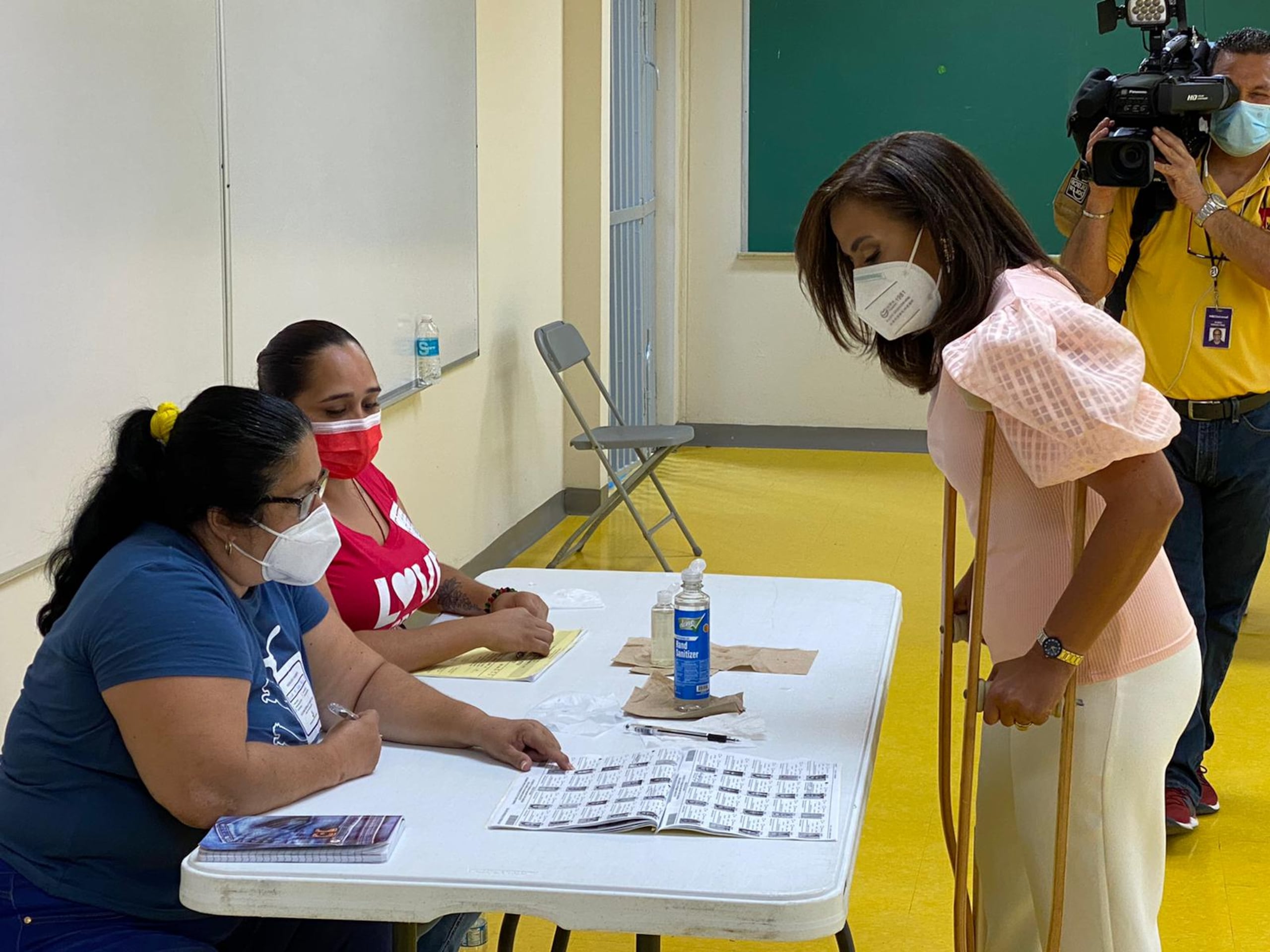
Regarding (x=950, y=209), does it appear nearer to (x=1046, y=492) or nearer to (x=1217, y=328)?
(x=1046, y=492)

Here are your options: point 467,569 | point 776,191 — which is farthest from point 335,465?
point 776,191

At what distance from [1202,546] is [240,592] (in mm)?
2160

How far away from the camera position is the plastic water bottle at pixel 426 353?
4324 mm

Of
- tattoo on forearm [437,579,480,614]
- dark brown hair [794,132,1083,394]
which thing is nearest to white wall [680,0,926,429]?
tattoo on forearm [437,579,480,614]

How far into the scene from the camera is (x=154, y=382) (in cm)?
276

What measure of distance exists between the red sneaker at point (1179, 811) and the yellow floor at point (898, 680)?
0.13 feet

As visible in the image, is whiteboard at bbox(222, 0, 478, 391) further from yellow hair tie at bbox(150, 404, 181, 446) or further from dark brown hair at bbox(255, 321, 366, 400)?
yellow hair tie at bbox(150, 404, 181, 446)

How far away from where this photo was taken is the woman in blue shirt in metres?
1.66

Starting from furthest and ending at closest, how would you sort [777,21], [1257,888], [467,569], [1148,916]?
[777,21], [467,569], [1257,888], [1148,916]

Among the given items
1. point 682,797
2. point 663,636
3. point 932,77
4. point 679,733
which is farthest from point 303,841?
point 932,77

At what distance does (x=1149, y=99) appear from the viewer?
314 centimetres

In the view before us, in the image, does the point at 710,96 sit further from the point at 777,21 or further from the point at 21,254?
the point at 21,254

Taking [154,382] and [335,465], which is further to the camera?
[154,382]

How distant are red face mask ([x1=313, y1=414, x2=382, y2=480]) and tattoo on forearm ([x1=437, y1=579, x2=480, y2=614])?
11.1 inches
